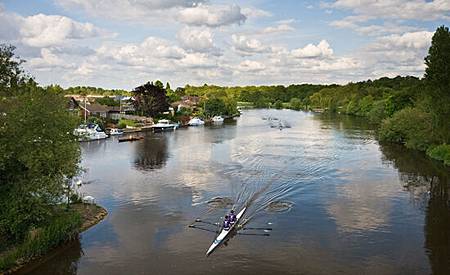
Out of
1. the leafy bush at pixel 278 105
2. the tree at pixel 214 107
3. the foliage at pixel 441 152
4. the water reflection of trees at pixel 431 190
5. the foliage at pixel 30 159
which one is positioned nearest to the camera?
the foliage at pixel 30 159

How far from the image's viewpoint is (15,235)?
17.3 m

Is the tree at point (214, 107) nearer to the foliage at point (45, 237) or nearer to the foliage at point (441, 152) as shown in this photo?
the foliage at point (441, 152)

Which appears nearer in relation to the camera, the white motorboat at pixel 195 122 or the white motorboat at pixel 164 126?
the white motorboat at pixel 164 126

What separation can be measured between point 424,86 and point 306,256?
92.0ft

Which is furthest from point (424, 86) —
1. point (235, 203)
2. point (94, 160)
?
point (94, 160)

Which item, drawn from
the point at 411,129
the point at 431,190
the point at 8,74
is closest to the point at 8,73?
the point at 8,74

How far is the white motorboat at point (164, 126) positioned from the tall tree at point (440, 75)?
4139cm

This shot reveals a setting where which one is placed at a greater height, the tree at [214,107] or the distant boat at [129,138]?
the tree at [214,107]

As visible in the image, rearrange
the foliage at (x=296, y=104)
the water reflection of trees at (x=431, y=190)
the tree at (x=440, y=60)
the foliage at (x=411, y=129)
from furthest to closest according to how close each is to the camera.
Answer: the foliage at (x=296, y=104)
the foliage at (x=411, y=129)
the tree at (x=440, y=60)
the water reflection of trees at (x=431, y=190)

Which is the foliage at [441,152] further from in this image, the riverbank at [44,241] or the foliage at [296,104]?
the foliage at [296,104]

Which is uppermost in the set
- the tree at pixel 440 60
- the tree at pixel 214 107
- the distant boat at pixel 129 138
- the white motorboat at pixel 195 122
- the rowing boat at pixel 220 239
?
the tree at pixel 440 60

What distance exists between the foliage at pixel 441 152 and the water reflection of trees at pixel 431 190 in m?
0.63

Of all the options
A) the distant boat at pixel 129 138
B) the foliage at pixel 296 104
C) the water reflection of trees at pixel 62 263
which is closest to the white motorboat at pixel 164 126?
the distant boat at pixel 129 138

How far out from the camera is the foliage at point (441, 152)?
39.2 m
